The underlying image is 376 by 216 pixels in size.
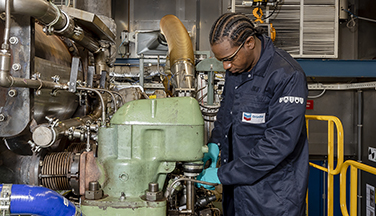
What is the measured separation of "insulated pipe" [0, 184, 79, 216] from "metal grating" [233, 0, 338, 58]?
3.42 m

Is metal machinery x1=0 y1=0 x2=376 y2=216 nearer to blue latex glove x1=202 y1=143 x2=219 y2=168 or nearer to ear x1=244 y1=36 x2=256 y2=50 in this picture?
blue latex glove x1=202 y1=143 x2=219 y2=168

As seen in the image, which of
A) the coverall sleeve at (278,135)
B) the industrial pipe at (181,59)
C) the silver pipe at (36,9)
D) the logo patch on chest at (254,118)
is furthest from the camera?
the industrial pipe at (181,59)

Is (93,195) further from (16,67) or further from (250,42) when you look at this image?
(250,42)

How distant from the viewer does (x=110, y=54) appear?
2416 millimetres

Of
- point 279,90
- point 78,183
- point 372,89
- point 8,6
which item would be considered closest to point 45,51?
point 8,6

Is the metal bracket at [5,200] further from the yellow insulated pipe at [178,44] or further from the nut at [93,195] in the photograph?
the yellow insulated pipe at [178,44]

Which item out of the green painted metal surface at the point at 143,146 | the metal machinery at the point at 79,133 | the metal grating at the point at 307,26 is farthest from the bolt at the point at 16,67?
the metal grating at the point at 307,26

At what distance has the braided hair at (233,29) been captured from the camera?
1232 millimetres

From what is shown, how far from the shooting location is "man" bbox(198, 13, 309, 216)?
3.95ft

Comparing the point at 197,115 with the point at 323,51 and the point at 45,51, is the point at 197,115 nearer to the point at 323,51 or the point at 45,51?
the point at 45,51

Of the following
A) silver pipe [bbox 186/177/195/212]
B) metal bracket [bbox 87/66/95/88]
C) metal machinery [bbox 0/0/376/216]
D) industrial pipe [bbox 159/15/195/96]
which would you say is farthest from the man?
industrial pipe [bbox 159/15/195/96]

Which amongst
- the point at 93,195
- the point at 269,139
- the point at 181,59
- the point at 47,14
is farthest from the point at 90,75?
the point at 269,139

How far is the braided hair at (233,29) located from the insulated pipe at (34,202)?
3.00 feet

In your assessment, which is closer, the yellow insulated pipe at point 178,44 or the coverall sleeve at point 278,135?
the coverall sleeve at point 278,135
